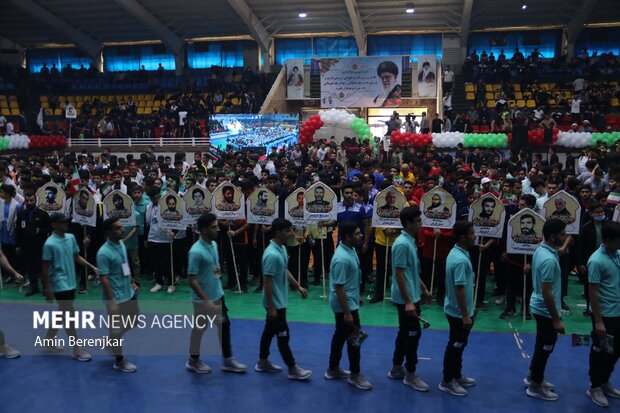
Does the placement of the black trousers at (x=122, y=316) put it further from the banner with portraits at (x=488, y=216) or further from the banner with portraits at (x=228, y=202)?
the banner with portraits at (x=488, y=216)

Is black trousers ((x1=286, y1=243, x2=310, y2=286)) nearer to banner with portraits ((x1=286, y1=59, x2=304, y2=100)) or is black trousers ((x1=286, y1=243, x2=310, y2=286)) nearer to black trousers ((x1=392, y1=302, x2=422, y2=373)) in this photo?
black trousers ((x1=392, y1=302, x2=422, y2=373))

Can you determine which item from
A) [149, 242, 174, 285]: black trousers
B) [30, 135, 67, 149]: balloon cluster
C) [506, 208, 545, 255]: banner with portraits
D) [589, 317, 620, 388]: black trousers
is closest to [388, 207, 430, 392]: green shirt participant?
[589, 317, 620, 388]: black trousers

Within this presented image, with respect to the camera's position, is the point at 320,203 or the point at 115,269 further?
the point at 320,203

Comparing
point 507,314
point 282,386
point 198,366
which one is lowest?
point 282,386

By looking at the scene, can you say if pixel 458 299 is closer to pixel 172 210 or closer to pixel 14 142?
pixel 172 210

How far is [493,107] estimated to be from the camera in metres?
24.8

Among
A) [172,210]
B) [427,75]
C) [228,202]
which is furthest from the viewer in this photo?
[427,75]

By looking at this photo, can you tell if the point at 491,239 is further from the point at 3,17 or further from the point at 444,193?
the point at 3,17

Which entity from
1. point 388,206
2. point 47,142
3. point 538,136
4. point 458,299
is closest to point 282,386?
point 458,299

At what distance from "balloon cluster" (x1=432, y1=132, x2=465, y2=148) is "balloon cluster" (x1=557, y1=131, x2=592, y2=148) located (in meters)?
3.00

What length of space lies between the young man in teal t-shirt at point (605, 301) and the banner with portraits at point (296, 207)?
4.59m

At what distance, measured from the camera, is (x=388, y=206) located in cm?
857

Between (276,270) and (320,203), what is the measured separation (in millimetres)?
3202

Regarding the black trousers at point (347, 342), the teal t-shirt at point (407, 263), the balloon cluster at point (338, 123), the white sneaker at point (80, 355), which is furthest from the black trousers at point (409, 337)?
the balloon cluster at point (338, 123)
